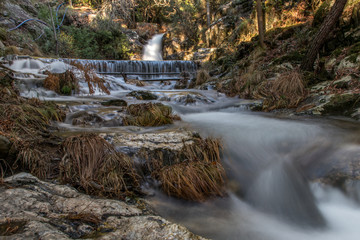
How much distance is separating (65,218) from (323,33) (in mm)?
6922

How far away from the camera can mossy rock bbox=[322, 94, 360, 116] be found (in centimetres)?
393

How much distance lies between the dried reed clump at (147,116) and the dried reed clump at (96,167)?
1402mm

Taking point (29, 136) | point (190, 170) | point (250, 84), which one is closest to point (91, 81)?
point (29, 136)

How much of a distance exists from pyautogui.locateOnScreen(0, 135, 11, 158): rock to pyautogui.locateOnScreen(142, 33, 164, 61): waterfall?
73.2 feet

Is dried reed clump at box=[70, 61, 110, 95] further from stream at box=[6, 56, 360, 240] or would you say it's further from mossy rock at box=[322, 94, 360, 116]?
mossy rock at box=[322, 94, 360, 116]

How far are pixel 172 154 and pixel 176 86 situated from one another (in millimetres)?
9542

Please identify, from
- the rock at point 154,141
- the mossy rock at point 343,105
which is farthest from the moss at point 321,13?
the rock at point 154,141

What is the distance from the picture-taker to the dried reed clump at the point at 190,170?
Result: 7.12 ft

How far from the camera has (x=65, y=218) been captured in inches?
50.8

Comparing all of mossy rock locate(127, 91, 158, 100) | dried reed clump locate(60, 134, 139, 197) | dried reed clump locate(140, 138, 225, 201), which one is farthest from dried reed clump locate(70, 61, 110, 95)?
dried reed clump locate(140, 138, 225, 201)

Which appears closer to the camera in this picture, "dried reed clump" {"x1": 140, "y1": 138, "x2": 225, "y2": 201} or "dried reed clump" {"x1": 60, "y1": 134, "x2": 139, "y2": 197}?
"dried reed clump" {"x1": 60, "y1": 134, "x2": 139, "y2": 197}

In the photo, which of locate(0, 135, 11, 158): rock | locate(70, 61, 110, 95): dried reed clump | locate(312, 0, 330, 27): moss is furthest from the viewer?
locate(70, 61, 110, 95): dried reed clump

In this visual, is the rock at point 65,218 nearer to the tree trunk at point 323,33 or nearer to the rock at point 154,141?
the rock at point 154,141

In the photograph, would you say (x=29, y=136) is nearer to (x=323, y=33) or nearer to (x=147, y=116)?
(x=147, y=116)
